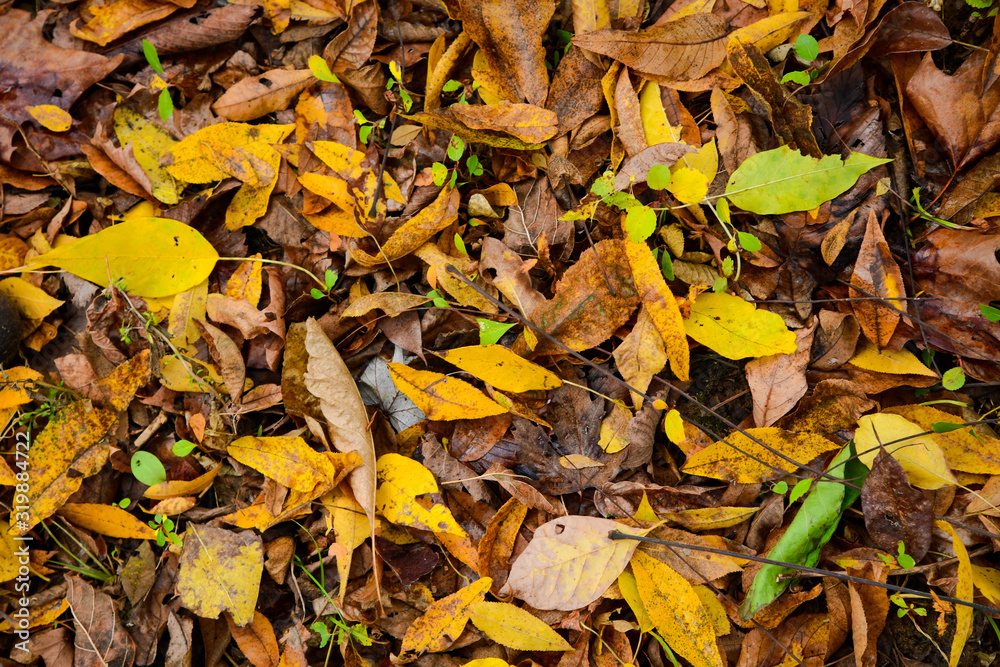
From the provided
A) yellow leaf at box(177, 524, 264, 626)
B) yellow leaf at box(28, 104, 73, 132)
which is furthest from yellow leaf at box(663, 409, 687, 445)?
yellow leaf at box(28, 104, 73, 132)

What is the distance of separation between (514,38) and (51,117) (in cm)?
158

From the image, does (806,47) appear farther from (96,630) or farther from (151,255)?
(96,630)

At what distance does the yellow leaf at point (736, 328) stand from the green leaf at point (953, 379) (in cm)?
41

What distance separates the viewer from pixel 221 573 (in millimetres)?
1609

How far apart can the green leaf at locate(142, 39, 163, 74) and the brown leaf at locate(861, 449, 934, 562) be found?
251cm

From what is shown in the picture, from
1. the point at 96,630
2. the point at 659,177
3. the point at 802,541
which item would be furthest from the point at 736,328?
the point at 96,630

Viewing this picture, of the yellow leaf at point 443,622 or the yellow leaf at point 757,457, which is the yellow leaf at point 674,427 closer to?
the yellow leaf at point 757,457

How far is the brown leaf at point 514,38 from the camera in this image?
1560 millimetres

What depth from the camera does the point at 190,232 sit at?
5.59 ft

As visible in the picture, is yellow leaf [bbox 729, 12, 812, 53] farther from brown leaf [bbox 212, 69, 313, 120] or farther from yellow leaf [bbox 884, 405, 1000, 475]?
brown leaf [bbox 212, 69, 313, 120]

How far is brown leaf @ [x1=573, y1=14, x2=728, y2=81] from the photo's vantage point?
1527mm

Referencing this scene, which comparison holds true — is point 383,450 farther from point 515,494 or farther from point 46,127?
point 46,127

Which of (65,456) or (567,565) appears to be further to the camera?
(65,456)

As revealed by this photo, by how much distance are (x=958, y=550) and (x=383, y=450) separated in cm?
158
